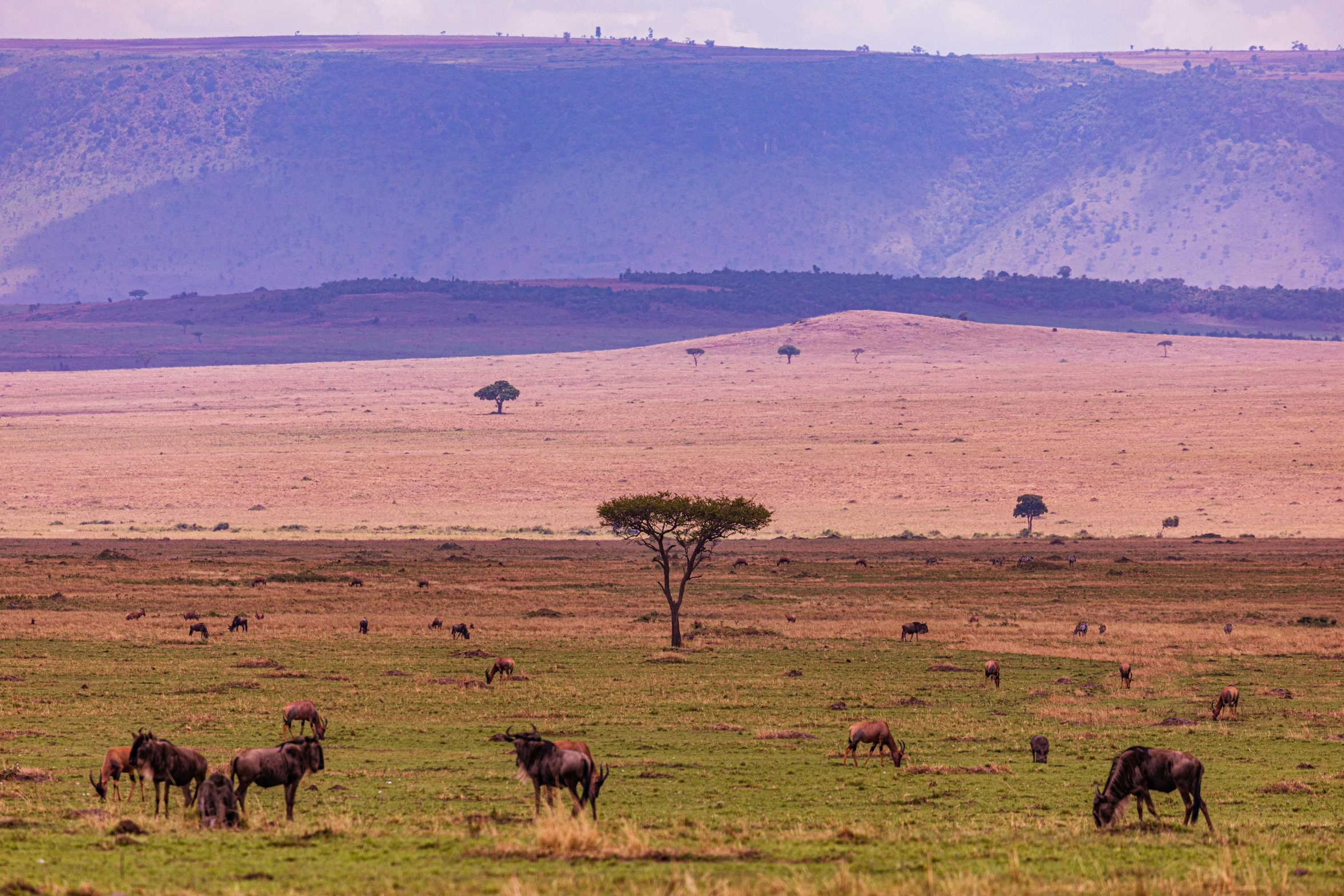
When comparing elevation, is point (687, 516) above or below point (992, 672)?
above

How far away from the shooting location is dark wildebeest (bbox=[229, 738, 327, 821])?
17359mm

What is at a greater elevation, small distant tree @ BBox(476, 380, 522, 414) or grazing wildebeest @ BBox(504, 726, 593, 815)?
small distant tree @ BBox(476, 380, 522, 414)

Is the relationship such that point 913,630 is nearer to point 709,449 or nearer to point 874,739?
point 874,739

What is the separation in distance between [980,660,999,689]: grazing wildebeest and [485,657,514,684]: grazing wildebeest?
424 inches

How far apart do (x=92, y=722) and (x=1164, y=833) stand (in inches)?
748

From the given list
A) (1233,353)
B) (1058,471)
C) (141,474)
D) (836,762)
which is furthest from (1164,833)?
(1233,353)

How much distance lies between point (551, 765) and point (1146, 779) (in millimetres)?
6674

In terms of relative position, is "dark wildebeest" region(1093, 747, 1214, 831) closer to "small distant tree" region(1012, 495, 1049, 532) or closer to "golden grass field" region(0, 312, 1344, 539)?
"golden grass field" region(0, 312, 1344, 539)

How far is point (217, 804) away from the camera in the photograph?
16578 millimetres

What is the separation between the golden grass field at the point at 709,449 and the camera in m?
101

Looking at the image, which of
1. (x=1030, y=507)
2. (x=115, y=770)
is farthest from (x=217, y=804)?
(x=1030, y=507)

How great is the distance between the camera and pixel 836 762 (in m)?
24.3

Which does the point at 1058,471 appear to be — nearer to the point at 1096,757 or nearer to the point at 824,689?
the point at 824,689

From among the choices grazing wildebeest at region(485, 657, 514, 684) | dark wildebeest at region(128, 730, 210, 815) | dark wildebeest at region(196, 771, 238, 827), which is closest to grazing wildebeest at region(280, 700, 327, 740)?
dark wildebeest at region(128, 730, 210, 815)
